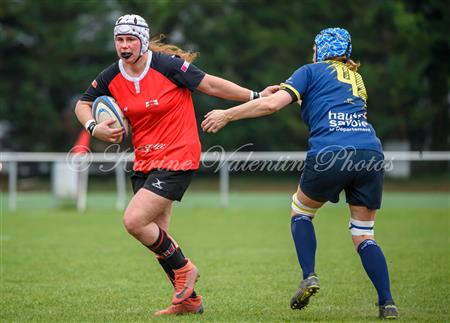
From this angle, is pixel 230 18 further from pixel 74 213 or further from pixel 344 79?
pixel 344 79

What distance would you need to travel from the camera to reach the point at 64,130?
1087 inches

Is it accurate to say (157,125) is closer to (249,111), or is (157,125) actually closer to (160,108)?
(160,108)

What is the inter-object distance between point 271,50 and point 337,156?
23526 millimetres

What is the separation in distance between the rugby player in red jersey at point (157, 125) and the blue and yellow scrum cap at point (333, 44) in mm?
399

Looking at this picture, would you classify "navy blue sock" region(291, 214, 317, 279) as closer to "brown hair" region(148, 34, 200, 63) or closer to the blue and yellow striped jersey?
the blue and yellow striped jersey

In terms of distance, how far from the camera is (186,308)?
516 cm

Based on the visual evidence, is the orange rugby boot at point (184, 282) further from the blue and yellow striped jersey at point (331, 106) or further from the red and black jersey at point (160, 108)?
the blue and yellow striped jersey at point (331, 106)

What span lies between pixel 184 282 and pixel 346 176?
1.29m

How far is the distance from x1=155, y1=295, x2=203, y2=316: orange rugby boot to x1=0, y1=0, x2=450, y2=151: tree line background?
66.2 feet

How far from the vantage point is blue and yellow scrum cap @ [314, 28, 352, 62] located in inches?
196

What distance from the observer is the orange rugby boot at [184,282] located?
5102mm

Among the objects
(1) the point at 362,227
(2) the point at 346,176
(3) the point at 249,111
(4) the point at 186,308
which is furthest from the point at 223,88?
(4) the point at 186,308

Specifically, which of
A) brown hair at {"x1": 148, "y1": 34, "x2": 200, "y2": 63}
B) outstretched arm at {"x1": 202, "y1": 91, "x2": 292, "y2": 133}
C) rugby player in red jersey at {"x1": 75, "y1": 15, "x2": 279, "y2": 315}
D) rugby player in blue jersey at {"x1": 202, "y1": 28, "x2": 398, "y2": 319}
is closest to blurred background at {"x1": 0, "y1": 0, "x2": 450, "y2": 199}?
brown hair at {"x1": 148, "y1": 34, "x2": 200, "y2": 63}

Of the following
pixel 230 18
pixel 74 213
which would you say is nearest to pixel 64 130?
pixel 230 18
